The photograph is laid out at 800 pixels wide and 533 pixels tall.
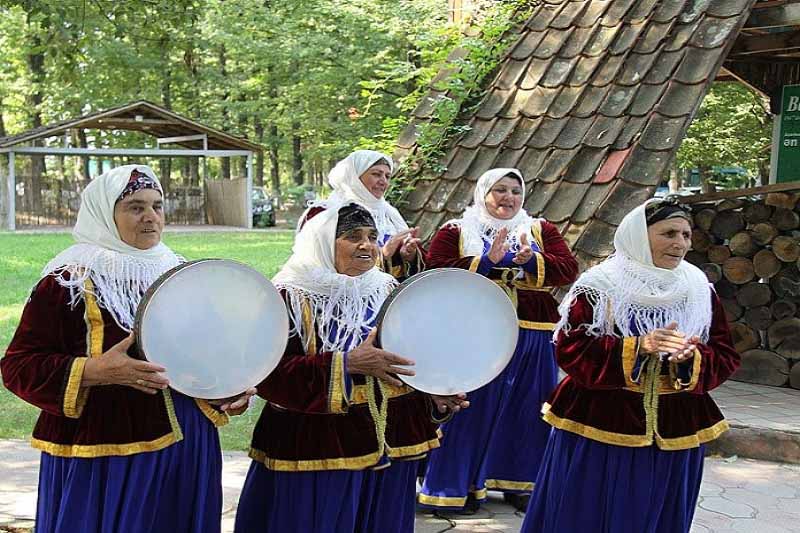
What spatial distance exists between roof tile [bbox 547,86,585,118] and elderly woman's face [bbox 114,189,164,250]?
13.1ft

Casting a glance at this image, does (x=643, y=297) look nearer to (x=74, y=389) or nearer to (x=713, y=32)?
(x=74, y=389)

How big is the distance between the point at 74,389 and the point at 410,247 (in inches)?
86.2

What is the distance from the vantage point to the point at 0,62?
2755cm

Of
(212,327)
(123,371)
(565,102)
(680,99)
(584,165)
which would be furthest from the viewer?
(565,102)

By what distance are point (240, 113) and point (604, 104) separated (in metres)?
21.5

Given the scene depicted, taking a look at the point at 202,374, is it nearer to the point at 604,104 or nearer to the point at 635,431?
the point at 635,431

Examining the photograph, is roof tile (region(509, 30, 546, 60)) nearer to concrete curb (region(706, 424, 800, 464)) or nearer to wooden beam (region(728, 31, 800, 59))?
wooden beam (region(728, 31, 800, 59))

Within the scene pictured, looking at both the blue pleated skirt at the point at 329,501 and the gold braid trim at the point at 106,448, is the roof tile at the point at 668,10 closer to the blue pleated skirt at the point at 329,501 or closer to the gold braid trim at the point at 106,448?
the blue pleated skirt at the point at 329,501

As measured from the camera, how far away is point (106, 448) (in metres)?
2.76

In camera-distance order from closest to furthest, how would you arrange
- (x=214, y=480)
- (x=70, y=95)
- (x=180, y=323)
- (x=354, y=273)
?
(x=180, y=323) < (x=214, y=480) < (x=354, y=273) < (x=70, y=95)

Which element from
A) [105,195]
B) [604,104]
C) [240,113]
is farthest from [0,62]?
[105,195]

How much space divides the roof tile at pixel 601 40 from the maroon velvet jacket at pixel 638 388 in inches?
136

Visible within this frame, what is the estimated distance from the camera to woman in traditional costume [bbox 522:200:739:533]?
3295 millimetres

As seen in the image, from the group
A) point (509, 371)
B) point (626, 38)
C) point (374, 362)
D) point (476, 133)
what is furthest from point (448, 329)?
point (626, 38)
